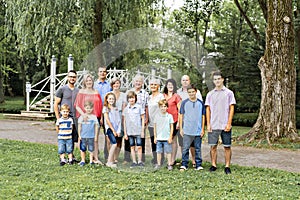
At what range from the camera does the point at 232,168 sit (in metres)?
6.72

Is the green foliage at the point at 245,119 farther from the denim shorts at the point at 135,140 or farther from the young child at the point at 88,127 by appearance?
the young child at the point at 88,127

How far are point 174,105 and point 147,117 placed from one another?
18.2 inches

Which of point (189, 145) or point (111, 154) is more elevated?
point (189, 145)

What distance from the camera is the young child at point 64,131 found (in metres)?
6.65

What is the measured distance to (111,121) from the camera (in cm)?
641

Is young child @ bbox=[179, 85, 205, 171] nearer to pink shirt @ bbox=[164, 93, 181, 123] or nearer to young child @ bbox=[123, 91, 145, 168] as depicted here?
pink shirt @ bbox=[164, 93, 181, 123]

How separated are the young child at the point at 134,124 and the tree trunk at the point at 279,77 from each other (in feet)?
15.2

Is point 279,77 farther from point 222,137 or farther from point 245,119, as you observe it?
point 245,119

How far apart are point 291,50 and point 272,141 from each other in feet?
7.63

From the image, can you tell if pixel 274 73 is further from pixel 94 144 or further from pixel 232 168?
pixel 94 144

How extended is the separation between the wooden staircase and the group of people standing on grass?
35.7ft

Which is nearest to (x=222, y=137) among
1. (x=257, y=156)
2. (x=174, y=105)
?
(x=174, y=105)

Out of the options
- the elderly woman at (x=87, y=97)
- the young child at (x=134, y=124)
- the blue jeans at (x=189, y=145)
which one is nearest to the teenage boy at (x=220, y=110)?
the blue jeans at (x=189, y=145)

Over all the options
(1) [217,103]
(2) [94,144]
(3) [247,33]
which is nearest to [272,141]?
(1) [217,103]
